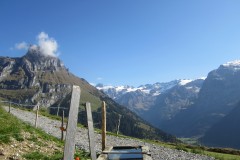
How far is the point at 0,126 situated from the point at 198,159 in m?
22.0

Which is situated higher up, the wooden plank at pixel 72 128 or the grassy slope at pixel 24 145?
the wooden plank at pixel 72 128

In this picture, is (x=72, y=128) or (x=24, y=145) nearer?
(x=72, y=128)

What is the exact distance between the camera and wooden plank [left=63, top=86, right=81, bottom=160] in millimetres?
10620

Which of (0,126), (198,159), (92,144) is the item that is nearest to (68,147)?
(92,144)

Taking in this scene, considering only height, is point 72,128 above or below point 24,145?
above

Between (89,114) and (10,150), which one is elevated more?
(89,114)

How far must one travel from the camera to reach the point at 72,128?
1127 centimetres

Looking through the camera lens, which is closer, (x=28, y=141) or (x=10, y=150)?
(x=10, y=150)

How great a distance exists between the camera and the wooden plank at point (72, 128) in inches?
418

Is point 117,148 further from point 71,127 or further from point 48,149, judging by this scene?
point 71,127

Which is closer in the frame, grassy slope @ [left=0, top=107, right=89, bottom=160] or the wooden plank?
the wooden plank

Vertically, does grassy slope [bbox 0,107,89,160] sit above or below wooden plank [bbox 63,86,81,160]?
below

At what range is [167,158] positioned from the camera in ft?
117

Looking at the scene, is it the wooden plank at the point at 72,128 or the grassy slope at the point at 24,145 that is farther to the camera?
the grassy slope at the point at 24,145
